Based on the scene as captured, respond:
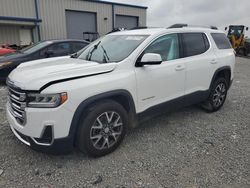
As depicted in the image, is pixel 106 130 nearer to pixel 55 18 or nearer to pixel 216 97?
pixel 216 97

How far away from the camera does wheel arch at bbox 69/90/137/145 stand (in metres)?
2.66

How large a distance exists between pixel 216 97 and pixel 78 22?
17824 mm

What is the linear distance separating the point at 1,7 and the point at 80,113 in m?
17.0

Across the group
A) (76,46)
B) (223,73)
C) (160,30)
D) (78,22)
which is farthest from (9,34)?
(223,73)

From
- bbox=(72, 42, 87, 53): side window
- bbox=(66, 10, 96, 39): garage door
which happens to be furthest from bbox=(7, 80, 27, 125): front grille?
bbox=(66, 10, 96, 39): garage door

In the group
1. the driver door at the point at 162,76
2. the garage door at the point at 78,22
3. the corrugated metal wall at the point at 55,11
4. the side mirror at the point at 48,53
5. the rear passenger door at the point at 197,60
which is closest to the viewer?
the driver door at the point at 162,76

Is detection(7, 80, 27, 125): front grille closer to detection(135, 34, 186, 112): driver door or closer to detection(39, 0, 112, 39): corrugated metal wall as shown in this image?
detection(135, 34, 186, 112): driver door

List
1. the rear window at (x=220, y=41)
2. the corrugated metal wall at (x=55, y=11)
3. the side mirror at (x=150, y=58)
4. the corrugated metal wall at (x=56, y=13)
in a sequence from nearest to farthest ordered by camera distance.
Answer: the side mirror at (x=150, y=58) → the rear window at (x=220, y=41) → the corrugated metal wall at (x=55, y=11) → the corrugated metal wall at (x=56, y=13)

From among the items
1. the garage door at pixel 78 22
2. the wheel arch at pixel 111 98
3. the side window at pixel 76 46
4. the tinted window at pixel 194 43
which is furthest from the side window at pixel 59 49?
the garage door at pixel 78 22

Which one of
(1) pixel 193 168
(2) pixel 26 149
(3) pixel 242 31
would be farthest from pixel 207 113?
(3) pixel 242 31

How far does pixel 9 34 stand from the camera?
16.9m

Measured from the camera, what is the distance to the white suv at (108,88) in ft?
8.40

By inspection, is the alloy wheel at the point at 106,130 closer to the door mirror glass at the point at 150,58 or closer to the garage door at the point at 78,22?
the door mirror glass at the point at 150,58

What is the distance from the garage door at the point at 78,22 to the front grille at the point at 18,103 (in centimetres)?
1806
